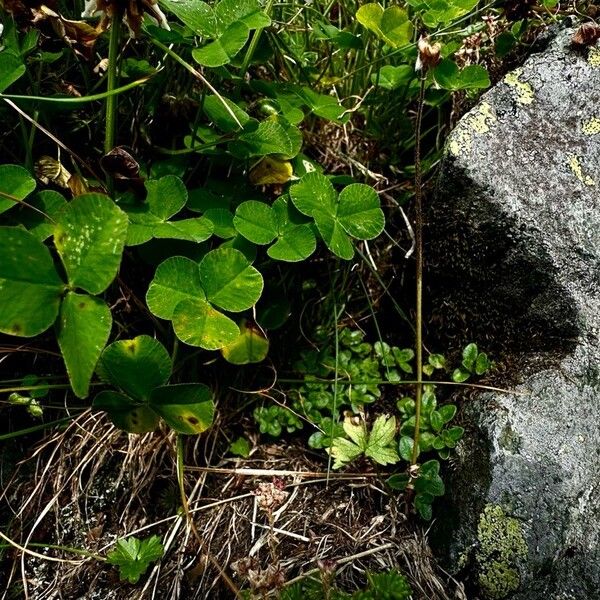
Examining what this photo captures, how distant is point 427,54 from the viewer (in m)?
1.36

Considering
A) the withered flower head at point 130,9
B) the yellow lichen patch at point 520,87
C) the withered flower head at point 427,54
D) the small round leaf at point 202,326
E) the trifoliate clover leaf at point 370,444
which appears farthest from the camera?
the yellow lichen patch at point 520,87

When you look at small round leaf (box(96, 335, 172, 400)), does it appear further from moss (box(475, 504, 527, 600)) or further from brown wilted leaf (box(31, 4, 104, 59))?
moss (box(475, 504, 527, 600))

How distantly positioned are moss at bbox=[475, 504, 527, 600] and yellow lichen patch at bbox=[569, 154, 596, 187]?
2.56ft

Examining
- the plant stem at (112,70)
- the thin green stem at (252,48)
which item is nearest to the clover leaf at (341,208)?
the thin green stem at (252,48)

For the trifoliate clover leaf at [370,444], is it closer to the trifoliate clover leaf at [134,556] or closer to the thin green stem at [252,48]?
the trifoliate clover leaf at [134,556]

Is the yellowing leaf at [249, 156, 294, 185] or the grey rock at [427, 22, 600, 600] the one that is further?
the yellowing leaf at [249, 156, 294, 185]

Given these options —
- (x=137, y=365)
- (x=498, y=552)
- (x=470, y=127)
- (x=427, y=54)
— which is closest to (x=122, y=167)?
(x=137, y=365)

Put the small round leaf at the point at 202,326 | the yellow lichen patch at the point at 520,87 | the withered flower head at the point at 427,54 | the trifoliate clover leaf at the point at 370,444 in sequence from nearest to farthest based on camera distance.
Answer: the small round leaf at the point at 202,326 < the withered flower head at the point at 427,54 < the trifoliate clover leaf at the point at 370,444 < the yellow lichen patch at the point at 520,87

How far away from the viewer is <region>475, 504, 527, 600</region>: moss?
1294mm

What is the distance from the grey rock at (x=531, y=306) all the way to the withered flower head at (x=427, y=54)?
0.19 meters

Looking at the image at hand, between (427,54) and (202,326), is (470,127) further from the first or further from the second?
(202,326)

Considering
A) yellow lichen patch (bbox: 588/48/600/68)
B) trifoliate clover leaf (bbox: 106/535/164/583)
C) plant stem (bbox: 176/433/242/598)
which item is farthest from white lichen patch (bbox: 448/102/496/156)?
trifoliate clover leaf (bbox: 106/535/164/583)

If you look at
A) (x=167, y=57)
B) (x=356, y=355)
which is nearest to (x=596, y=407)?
(x=356, y=355)

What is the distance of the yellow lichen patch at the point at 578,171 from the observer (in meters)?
1.50
